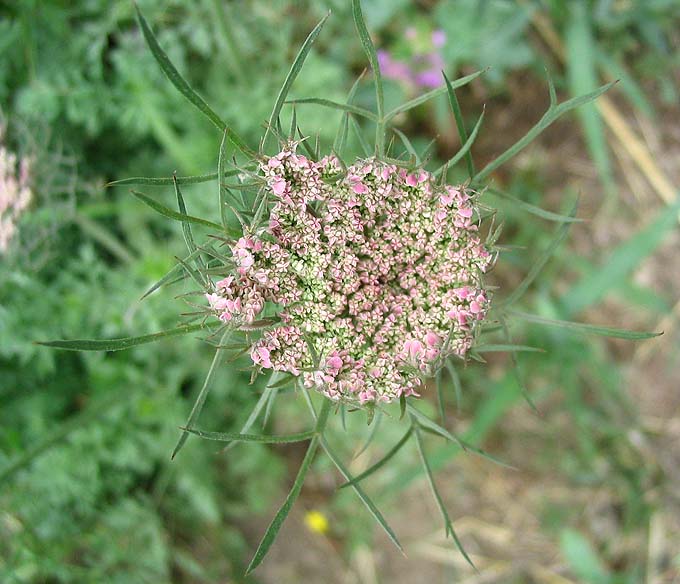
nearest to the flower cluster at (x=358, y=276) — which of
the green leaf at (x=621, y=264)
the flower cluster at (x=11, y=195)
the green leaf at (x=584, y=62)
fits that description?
the flower cluster at (x=11, y=195)

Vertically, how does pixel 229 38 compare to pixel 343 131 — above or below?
above

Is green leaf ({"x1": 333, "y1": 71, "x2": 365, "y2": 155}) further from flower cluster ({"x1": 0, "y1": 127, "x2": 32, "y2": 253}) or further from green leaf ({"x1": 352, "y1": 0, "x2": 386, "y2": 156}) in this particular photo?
flower cluster ({"x1": 0, "y1": 127, "x2": 32, "y2": 253})

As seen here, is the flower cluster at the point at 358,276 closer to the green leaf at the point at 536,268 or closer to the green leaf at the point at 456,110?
the green leaf at the point at 456,110

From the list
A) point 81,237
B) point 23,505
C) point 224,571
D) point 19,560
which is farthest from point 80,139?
point 224,571

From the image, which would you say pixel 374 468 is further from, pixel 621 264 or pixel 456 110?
pixel 621 264

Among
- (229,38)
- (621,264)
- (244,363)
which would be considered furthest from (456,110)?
(621,264)

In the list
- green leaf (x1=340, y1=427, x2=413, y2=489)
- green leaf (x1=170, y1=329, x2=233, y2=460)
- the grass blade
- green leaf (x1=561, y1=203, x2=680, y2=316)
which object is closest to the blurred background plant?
green leaf (x1=561, y1=203, x2=680, y2=316)

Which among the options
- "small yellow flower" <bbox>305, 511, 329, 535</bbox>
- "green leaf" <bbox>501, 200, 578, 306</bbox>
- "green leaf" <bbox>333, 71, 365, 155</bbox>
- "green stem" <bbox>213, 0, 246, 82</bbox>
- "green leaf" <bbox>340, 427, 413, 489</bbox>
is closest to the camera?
"green leaf" <bbox>340, 427, 413, 489</bbox>
